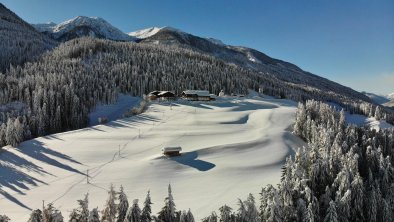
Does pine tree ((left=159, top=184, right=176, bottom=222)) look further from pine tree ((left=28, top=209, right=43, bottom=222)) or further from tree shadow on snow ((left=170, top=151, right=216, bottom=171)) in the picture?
tree shadow on snow ((left=170, top=151, right=216, bottom=171))

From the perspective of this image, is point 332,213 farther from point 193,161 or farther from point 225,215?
point 193,161

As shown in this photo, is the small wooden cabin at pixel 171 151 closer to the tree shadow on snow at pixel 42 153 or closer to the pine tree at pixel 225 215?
the tree shadow on snow at pixel 42 153

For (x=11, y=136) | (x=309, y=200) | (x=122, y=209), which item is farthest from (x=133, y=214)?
(x=11, y=136)

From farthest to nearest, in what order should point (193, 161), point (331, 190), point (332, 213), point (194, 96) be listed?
point (194, 96), point (193, 161), point (331, 190), point (332, 213)

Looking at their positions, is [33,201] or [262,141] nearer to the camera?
[33,201]

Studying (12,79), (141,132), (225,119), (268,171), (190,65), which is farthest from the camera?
(190,65)

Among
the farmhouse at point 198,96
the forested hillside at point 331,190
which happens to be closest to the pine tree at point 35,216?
the forested hillside at point 331,190

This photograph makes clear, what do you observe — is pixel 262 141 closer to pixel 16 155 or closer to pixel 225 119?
pixel 225 119

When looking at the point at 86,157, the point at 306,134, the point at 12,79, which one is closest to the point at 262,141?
the point at 306,134
